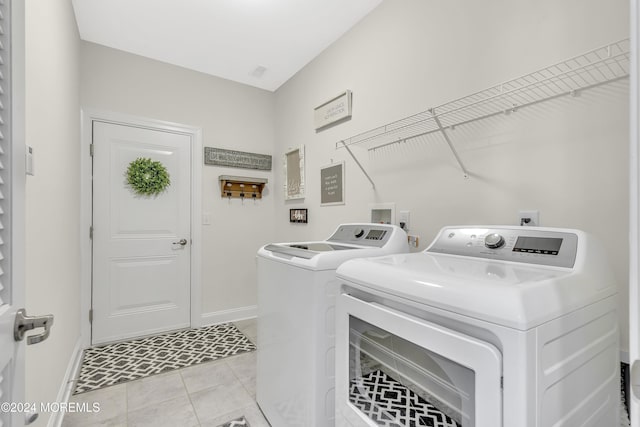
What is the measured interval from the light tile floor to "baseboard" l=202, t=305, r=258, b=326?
0.86m

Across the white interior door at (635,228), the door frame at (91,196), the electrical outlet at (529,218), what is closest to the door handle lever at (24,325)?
the white interior door at (635,228)

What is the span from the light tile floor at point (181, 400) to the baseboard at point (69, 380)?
7 cm

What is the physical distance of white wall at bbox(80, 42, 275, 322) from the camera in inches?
106

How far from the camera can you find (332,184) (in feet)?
8.23

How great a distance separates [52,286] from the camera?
1568 millimetres

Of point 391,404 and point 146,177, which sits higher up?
point 146,177

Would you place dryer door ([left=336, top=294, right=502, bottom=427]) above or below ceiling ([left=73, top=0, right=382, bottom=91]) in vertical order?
below

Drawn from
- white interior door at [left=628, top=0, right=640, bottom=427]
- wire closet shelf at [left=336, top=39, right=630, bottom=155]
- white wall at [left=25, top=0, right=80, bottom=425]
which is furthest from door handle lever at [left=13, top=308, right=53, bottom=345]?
wire closet shelf at [left=336, top=39, right=630, bottom=155]

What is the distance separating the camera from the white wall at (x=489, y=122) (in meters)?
1.12

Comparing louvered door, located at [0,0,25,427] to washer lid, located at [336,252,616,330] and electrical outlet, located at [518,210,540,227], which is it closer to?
washer lid, located at [336,252,616,330]

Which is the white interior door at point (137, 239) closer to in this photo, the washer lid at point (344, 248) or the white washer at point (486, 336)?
the washer lid at point (344, 248)

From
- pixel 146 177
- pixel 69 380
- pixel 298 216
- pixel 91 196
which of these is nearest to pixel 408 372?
pixel 298 216

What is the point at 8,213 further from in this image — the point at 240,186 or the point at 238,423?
the point at 240,186

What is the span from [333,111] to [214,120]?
140cm
